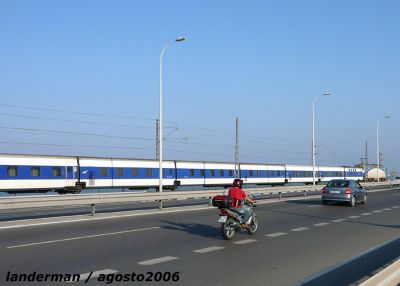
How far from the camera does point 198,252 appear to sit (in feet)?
34.5

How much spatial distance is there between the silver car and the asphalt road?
30.2 ft

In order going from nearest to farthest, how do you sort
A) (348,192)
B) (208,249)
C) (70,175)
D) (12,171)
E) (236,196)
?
(208,249), (236,196), (348,192), (12,171), (70,175)

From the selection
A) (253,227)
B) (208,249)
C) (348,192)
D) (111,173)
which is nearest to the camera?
(208,249)

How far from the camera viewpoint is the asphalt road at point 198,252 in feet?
26.6

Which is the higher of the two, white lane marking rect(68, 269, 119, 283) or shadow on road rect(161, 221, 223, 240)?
white lane marking rect(68, 269, 119, 283)

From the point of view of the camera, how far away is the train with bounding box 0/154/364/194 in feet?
120

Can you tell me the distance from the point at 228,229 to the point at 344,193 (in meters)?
15.3

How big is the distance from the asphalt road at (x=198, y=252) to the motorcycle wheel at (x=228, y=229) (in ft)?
0.76

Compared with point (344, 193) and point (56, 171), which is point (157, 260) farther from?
point (56, 171)

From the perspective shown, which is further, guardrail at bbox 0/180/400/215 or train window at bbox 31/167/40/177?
train window at bbox 31/167/40/177

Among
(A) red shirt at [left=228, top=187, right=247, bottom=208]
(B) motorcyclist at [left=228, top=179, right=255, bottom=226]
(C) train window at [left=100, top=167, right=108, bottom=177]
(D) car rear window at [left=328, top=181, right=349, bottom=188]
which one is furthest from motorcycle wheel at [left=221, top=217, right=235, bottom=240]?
(C) train window at [left=100, top=167, right=108, bottom=177]

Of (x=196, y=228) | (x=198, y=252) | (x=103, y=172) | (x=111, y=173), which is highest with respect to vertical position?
(x=103, y=172)

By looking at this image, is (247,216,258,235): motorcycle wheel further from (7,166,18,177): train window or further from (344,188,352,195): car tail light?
(7,166,18,177): train window

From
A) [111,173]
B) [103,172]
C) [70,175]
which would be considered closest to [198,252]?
[70,175]
